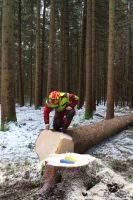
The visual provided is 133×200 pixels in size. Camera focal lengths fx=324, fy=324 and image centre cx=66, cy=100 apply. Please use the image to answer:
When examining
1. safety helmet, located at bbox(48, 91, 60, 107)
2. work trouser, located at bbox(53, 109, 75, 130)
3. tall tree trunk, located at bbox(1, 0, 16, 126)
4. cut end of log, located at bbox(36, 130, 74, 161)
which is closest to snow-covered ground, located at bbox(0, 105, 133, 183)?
cut end of log, located at bbox(36, 130, 74, 161)

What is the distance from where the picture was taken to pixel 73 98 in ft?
25.7

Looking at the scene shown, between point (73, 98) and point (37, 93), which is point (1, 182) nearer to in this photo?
point (73, 98)

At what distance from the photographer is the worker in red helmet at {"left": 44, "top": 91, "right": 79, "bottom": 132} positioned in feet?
24.3

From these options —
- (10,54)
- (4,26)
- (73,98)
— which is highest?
(4,26)

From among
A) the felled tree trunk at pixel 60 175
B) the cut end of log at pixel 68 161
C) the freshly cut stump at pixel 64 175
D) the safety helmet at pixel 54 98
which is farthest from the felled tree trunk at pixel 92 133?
the freshly cut stump at pixel 64 175

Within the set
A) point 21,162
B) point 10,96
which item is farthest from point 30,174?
point 10,96

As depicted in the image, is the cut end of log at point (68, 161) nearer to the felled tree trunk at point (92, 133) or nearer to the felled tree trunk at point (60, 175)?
the felled tree trunk at point (60, 175)

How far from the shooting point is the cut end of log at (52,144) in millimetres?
6906

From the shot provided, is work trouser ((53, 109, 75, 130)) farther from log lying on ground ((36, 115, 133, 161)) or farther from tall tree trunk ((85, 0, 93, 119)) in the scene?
tall tree trunk ((85, 0, 93, 119))

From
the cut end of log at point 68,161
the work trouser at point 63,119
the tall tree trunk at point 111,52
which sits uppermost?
the tall tree trunk at point 111,52

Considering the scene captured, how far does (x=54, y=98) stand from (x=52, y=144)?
1.06 meters

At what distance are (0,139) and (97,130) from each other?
114 inches

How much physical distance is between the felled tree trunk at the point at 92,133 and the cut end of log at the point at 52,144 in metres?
0.43

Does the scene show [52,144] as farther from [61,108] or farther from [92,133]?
[92,133]
